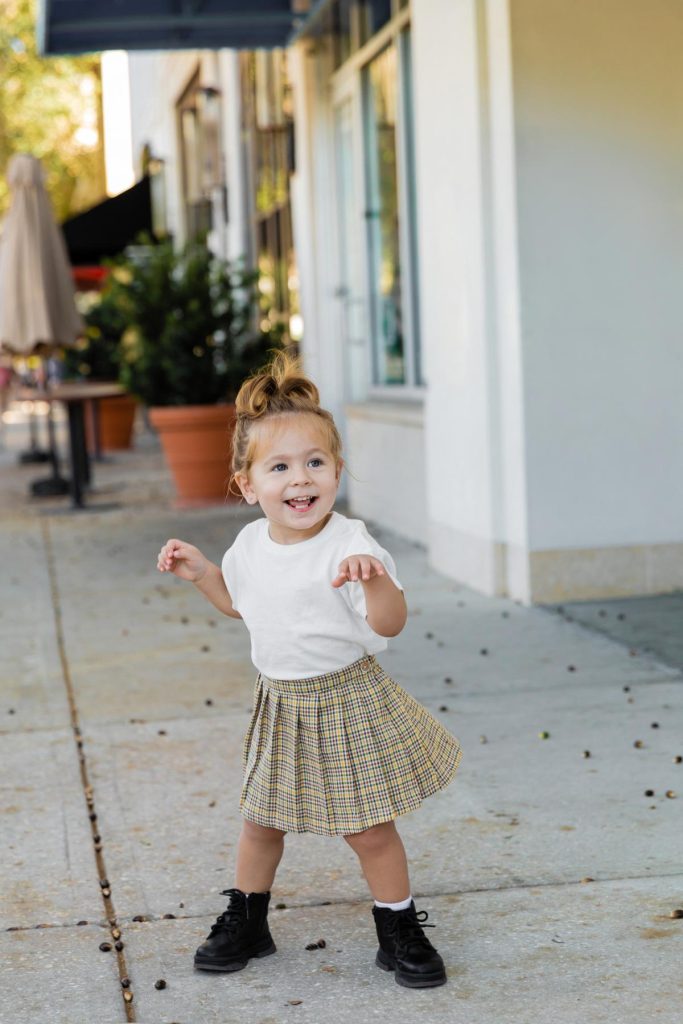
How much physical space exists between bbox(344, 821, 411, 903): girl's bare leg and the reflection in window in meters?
6.83

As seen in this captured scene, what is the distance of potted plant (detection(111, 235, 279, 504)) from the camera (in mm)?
11188

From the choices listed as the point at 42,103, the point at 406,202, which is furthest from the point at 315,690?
the point at 42,103

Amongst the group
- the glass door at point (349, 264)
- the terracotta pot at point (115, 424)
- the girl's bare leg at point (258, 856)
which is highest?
the glass door at point (349, 264)

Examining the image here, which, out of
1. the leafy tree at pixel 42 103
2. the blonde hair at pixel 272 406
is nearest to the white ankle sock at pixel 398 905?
the blonde hair at pixel 272 406

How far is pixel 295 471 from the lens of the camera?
287 centimetres

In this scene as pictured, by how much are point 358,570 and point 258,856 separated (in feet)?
2.43

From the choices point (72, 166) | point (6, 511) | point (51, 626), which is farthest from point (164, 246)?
point (72, 166)

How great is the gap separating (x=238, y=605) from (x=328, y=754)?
0.37 meters

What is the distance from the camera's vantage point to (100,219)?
1897cm

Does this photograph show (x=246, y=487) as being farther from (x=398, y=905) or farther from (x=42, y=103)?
(x=42, y=103)

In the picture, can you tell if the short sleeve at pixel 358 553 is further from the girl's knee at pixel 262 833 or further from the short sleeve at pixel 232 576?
the girl's knee at pixel 262 833

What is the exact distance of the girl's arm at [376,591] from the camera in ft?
8.90

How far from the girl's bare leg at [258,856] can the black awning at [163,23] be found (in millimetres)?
8338

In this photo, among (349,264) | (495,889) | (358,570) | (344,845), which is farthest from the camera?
(349,264)
